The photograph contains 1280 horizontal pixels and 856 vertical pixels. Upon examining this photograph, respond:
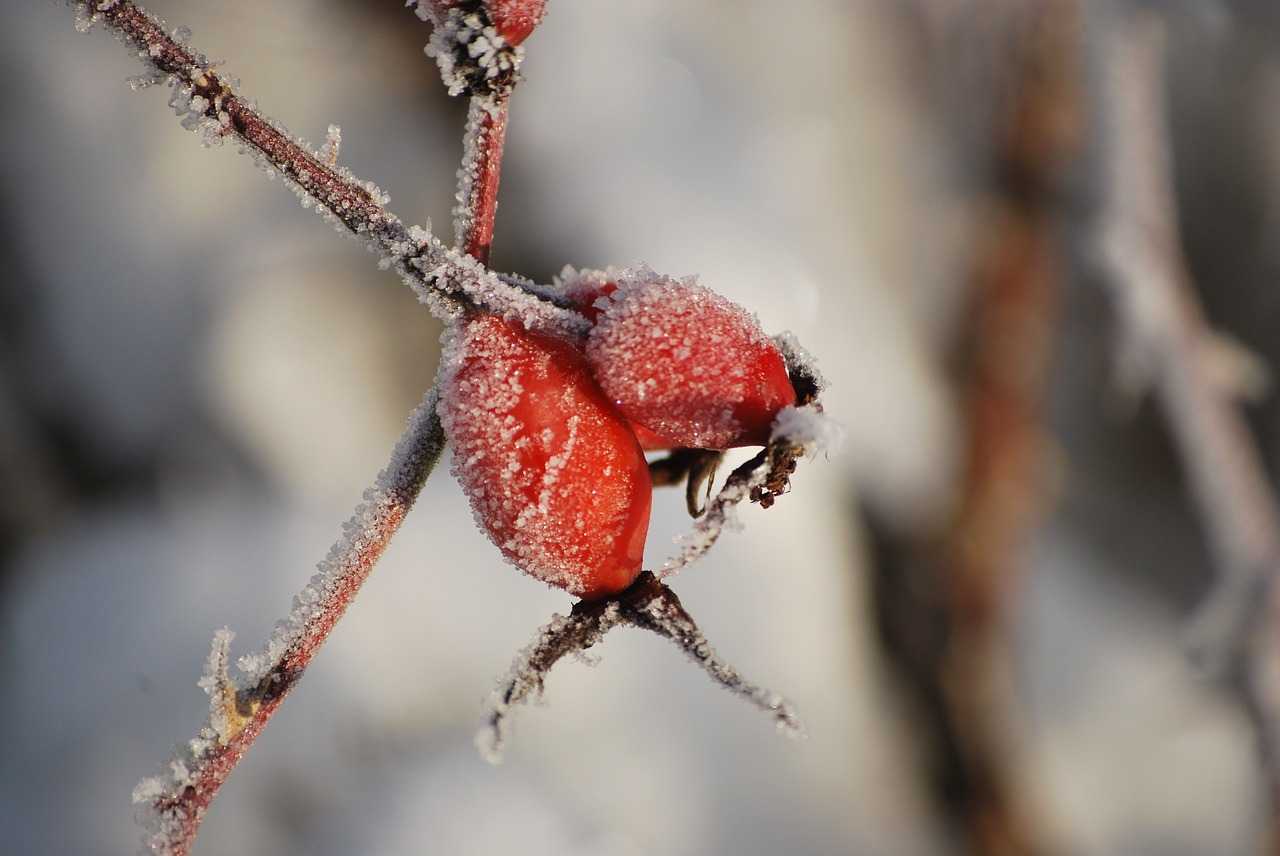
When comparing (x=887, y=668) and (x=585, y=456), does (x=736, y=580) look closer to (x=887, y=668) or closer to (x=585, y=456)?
(x=887, y=668)

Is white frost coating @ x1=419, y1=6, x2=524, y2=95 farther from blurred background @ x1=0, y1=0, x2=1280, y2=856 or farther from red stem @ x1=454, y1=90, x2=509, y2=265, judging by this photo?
blurred background @ x1=0, y1=0, x2=1280, y2=856

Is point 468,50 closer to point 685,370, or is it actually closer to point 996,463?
point 685,370

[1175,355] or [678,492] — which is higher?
[1175,355]

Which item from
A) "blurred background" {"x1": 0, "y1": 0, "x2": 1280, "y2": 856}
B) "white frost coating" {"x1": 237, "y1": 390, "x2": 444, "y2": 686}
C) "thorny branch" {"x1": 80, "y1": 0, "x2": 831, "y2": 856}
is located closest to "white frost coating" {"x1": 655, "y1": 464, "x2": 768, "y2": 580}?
"thorny branch" {"x1": 80, "y1": 0, "x2": 831, "y2": 856}

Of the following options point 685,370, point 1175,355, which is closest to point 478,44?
point 685,370

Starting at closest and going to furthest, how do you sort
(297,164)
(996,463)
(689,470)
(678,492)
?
(297,164) < (689,470) < (678,492) < (996,463)

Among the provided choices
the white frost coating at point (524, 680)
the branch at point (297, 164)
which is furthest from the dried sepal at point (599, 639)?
the branch at point (297, 164)
